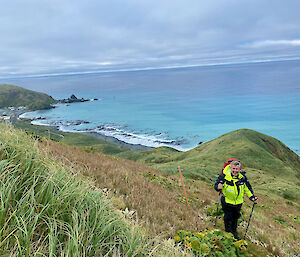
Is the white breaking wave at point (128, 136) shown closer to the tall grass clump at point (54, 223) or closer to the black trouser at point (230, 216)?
the black trouser at point (230, 216)

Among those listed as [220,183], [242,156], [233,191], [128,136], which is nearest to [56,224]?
[220,183]

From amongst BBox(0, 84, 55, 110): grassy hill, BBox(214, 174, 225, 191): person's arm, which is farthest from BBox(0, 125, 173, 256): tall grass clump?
BBox(0, 84, 55, 110): grassy hill

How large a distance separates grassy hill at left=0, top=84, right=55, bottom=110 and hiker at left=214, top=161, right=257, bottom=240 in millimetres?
192900

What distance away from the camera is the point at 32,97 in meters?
188

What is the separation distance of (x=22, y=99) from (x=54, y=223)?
726 ft

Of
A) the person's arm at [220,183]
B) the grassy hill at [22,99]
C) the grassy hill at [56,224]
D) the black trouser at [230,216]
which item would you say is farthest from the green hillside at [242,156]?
the grassy hill at [22,99]

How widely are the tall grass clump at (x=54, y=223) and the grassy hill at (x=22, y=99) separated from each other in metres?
193

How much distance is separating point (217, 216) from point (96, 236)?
6.77m

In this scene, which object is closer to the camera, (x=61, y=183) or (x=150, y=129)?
(x=61, y=183)

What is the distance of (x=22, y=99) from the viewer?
183 m

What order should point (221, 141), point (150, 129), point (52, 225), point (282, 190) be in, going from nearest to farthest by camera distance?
point (52, 225)
point (282, 190)
point (221, 141)
point (150, 129)

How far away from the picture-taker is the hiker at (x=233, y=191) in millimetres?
6605

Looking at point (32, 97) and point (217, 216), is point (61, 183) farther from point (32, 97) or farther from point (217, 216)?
point (32, 97)

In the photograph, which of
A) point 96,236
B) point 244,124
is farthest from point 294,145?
point 96,236
